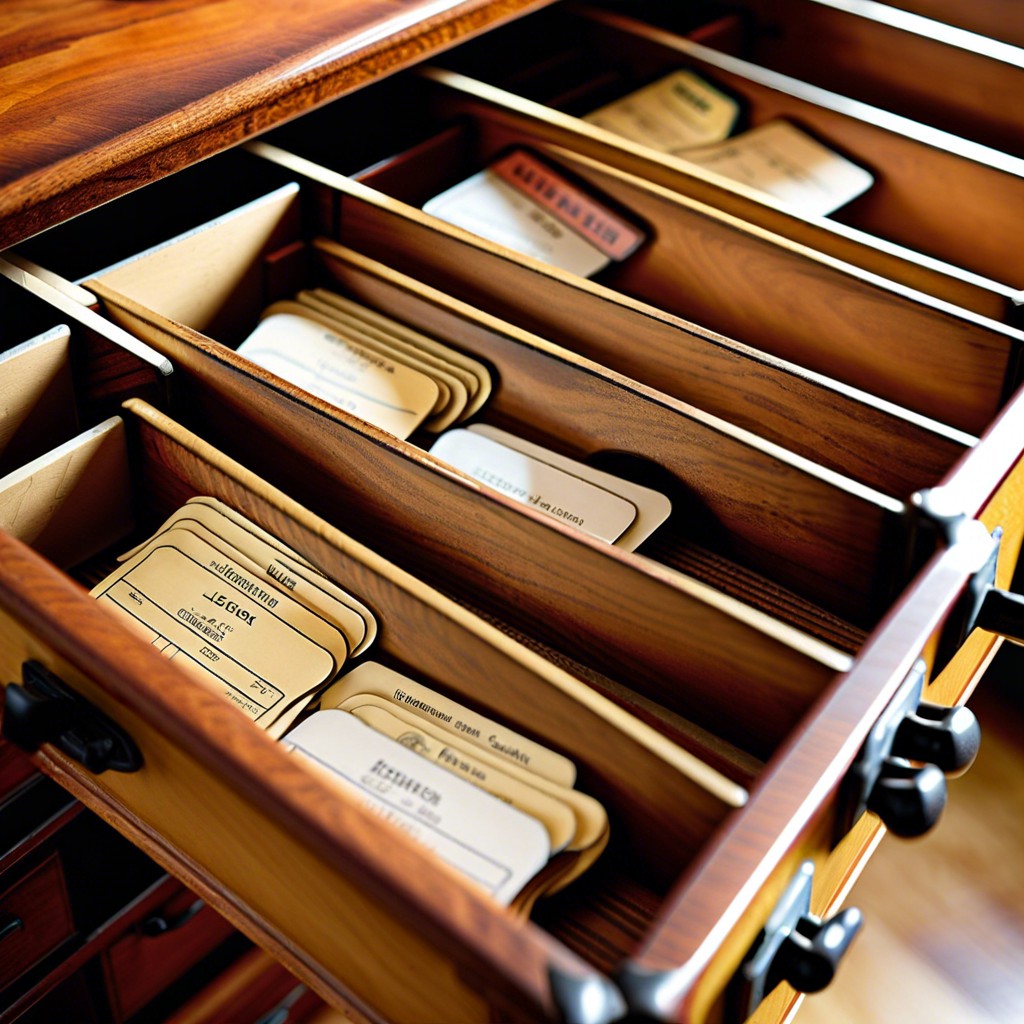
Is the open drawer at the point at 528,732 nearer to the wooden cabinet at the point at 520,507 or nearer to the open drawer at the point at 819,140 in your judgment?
the wooden cabinet at the point at 520,507

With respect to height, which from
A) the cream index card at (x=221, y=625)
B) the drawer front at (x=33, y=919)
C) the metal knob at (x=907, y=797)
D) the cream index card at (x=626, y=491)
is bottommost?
the drawer front at (x=33, y=919)

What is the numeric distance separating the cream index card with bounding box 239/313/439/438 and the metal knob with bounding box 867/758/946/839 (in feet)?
1.64

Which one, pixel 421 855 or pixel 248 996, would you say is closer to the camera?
pixel 421 855

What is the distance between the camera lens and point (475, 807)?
0.75 metres

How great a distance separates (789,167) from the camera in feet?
4.15

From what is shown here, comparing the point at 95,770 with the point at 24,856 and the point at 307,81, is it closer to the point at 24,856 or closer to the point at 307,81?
the point at 24,856

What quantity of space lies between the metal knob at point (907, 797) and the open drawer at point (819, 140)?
1.65 feet

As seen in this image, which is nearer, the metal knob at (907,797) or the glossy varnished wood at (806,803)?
the glossy varnished wood at (806,803)

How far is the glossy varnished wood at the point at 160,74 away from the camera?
856mm

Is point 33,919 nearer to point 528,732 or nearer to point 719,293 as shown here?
point 528,732

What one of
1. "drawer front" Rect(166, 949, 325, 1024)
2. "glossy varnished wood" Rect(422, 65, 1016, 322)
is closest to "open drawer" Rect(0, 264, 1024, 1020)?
"glossy varnished wood" Rect(422, 65, 1016, 322)

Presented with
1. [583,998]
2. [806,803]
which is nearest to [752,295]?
[806,803]

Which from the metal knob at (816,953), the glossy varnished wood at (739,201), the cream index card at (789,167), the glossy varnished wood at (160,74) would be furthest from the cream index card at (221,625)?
the cream index card at (789,167)

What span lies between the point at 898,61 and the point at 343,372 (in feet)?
2.63
